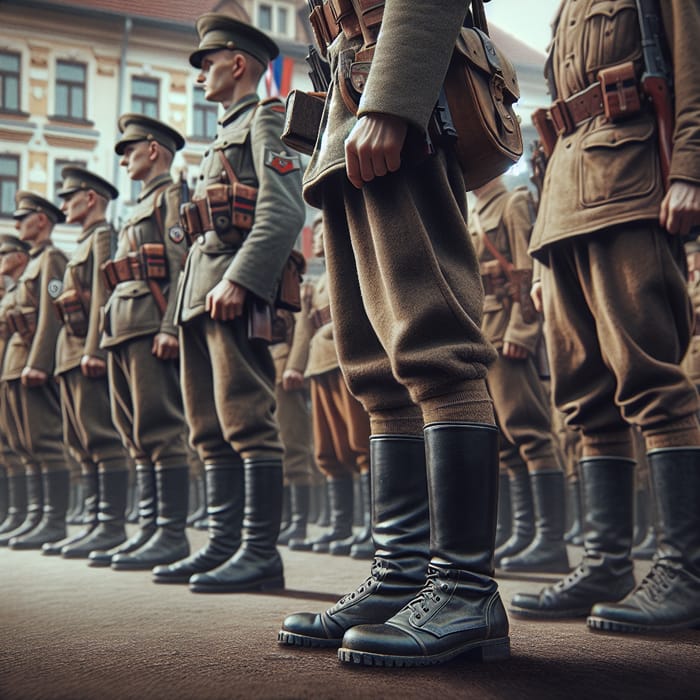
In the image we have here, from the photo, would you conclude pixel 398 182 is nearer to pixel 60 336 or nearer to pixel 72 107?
pixel 60 336

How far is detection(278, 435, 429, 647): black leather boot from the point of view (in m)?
1.63

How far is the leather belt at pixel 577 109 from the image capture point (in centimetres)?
226

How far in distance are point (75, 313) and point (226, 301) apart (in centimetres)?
213

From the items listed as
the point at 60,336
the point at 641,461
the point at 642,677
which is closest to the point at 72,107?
the point at 60,336

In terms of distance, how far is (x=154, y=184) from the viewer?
425 centimetres

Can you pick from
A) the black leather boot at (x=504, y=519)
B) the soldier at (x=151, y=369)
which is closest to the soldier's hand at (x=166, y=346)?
the soldier at (x=151, y=369)

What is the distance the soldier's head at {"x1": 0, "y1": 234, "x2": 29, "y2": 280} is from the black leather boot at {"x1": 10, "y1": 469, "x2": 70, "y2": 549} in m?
1.85

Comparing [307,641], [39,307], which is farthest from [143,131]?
[307,641]

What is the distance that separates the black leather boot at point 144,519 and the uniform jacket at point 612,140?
2.35 metres

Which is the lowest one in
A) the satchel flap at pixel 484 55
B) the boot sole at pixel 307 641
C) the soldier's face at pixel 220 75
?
the boot sole at pixel 307 641

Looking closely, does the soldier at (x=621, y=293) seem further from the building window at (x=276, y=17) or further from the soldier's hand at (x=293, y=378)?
the building window at (x=276, y=17)

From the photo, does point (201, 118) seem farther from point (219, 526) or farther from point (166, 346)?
point (219, 526)

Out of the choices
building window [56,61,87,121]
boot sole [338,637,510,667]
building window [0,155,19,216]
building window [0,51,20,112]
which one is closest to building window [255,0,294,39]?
building window [56,61,87,121]

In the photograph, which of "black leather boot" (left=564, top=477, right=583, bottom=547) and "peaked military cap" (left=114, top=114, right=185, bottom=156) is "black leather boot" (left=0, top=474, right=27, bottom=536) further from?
"black leather boot" (left=564, top=477, right=583, bottom=547)
